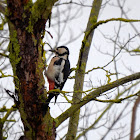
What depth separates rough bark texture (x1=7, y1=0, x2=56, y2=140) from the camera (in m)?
2.03

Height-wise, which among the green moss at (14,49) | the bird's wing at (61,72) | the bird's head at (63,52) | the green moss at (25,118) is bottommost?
the green moss at (25,118)

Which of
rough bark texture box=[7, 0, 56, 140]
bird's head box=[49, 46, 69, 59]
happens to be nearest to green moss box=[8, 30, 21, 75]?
rough bark texture box=[7, 0, 56, 140]

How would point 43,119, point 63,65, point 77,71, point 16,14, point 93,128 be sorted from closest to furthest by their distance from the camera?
point 16,14 → point 43,119 → point 77,71 → point 63,65 → point 93,128

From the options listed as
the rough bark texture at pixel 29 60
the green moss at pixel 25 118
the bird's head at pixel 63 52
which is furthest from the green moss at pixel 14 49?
the bird's head at pixel 63 52

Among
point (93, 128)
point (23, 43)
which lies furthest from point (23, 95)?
point (93, 128)

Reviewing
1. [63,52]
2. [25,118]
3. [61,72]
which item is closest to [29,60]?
[25,118]

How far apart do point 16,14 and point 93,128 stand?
8.24ft

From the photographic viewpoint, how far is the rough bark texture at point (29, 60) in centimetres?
203

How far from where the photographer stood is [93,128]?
3.98m

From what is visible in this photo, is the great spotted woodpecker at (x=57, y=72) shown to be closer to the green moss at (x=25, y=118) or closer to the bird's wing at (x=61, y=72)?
the bird's wing at (x=61, y=72)

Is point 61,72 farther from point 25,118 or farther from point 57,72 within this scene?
point 25,118

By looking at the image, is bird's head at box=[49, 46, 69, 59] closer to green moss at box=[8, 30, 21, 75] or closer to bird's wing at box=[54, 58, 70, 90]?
bird's wing at box=[54, 58, 70, 90]

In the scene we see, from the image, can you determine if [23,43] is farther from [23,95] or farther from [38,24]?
[23,95]

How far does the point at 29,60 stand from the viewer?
2117 mm
